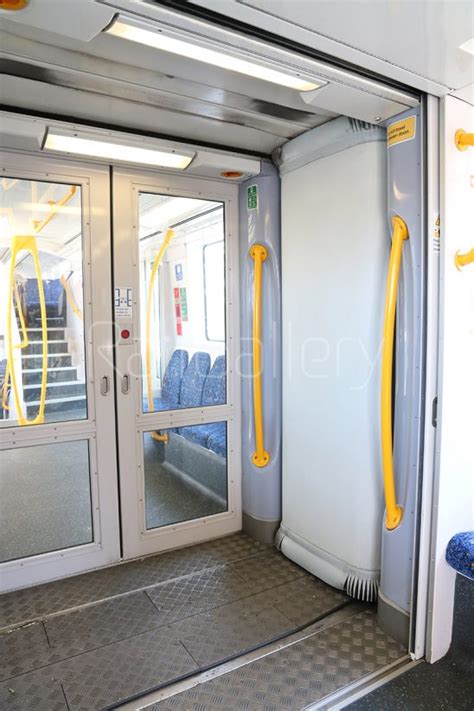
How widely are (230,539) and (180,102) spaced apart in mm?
2919

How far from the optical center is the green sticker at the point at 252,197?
3.33 meters

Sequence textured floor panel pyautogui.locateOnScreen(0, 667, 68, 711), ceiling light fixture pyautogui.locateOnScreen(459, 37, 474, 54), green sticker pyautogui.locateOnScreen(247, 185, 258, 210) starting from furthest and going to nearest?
green sticker pyautogui.locateOnScreen(247, 185, 258, 210), textured floor panel pyautogui.locateOnScreen(0, 667, 68, 711), ceiling light fixture pyautogui.locateOnScreen(459, 37, 474, 54)

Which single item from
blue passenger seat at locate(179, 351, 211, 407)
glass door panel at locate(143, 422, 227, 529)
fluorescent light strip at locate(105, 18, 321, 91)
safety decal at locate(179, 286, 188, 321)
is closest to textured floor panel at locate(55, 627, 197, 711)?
glass door panel at locate(143, 422, 227, 529)

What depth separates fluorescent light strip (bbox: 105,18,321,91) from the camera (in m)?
1.60

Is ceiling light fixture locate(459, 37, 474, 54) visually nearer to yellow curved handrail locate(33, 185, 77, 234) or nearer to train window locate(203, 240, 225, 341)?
train window locate(203, 240, 225, 341)

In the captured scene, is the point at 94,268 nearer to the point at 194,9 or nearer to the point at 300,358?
the point at 300,358

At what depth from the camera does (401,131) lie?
7.39 ft

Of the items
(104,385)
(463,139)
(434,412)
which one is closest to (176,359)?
(104,385)

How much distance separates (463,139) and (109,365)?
231 centimetres

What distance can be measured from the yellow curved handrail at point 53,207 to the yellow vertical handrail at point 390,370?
1.93 metres

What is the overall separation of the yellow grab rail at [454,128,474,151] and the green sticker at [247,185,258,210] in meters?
1.46

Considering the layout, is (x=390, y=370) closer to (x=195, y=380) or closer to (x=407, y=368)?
(x=407, y=368)

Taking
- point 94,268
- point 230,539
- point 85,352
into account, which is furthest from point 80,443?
point 230,539

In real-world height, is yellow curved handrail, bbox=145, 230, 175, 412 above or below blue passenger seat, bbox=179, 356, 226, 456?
above
